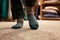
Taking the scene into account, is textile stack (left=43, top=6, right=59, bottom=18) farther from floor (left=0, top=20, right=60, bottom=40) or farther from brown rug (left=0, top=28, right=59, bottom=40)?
brown rug (left=0, top=28, right=59, bottom=40)

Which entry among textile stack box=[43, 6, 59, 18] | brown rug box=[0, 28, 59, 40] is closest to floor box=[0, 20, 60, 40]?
A: brown rug box=[0, 28, 59, 40]

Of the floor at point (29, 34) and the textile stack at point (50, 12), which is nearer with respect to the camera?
the floor at point (29, 34)

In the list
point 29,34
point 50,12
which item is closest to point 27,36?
point 29,34

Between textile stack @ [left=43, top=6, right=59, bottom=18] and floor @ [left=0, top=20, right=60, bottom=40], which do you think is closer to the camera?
floor @ [left=0, top=20, right=60, bottom=40]

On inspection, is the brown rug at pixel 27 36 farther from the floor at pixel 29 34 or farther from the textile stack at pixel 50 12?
the textile stack at pixel 50 12

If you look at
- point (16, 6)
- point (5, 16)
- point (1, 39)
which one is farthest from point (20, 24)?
point (5, 16)

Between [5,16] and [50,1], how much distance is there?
39.4 inches

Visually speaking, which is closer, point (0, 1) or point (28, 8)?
point (28, 8)

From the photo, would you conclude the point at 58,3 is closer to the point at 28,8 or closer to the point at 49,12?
the point at 49,12

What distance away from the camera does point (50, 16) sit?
2.89 metres

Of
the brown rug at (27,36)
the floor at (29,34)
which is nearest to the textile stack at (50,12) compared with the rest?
the floor at (29,34)

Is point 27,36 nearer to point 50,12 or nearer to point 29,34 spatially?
point 29,34

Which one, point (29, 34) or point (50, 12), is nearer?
point (29, 34)

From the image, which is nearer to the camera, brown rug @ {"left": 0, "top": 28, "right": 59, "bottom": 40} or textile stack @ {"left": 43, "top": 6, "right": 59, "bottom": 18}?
brown rug @ {"left": 0, "top": 28, "right": 59, "bottom": 40}
